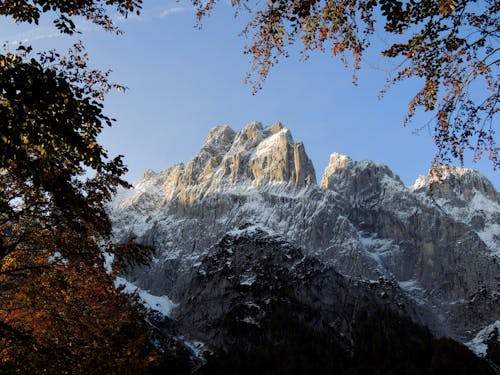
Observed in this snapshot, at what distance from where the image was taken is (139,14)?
1000cm

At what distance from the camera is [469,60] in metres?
9.06

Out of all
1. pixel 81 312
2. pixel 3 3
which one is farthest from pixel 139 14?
pixel 81 312

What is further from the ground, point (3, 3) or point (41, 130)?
point (3, 3)

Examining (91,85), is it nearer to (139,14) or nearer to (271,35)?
(139,14)

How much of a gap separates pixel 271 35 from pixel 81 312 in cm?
933

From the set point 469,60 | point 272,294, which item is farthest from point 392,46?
point 272,294

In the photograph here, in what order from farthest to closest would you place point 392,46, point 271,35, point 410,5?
point 271,35
point 392,46
point 410,5

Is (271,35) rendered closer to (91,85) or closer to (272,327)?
(91,85)

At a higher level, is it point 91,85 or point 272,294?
point 272,294

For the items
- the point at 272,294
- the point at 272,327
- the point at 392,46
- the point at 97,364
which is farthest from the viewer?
the point at 272,294

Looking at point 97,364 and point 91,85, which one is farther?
point 91,85

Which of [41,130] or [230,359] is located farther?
[230,359]

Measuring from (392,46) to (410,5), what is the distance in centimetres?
85

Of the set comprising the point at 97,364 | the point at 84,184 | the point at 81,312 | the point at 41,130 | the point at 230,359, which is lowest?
the point at 97,364
